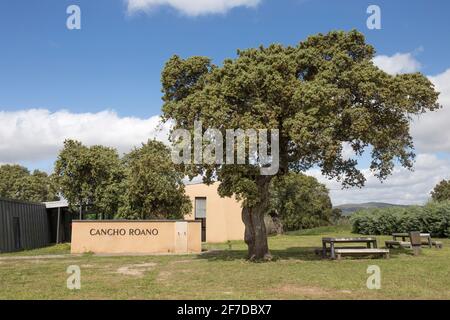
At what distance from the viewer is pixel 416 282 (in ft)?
36.5

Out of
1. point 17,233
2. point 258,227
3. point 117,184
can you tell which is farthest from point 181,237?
point 117,184

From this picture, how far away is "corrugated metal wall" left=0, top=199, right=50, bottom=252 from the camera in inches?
1077

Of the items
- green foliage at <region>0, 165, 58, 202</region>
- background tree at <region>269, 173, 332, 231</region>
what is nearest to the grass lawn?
background tree at <region>269, 173, 332, 231</region>

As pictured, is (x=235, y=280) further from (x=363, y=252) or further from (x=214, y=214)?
(x=214, y=214)

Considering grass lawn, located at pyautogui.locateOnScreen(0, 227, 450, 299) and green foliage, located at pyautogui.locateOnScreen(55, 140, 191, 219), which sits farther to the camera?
green foliage, located at pyautogui.locateOnScreen(55, 140, 191, 219)

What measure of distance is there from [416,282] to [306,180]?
45.5 m

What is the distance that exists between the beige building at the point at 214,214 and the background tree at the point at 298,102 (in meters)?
24.0

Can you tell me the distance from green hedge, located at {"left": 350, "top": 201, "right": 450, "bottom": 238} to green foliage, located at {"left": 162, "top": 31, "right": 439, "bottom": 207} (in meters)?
16.8
